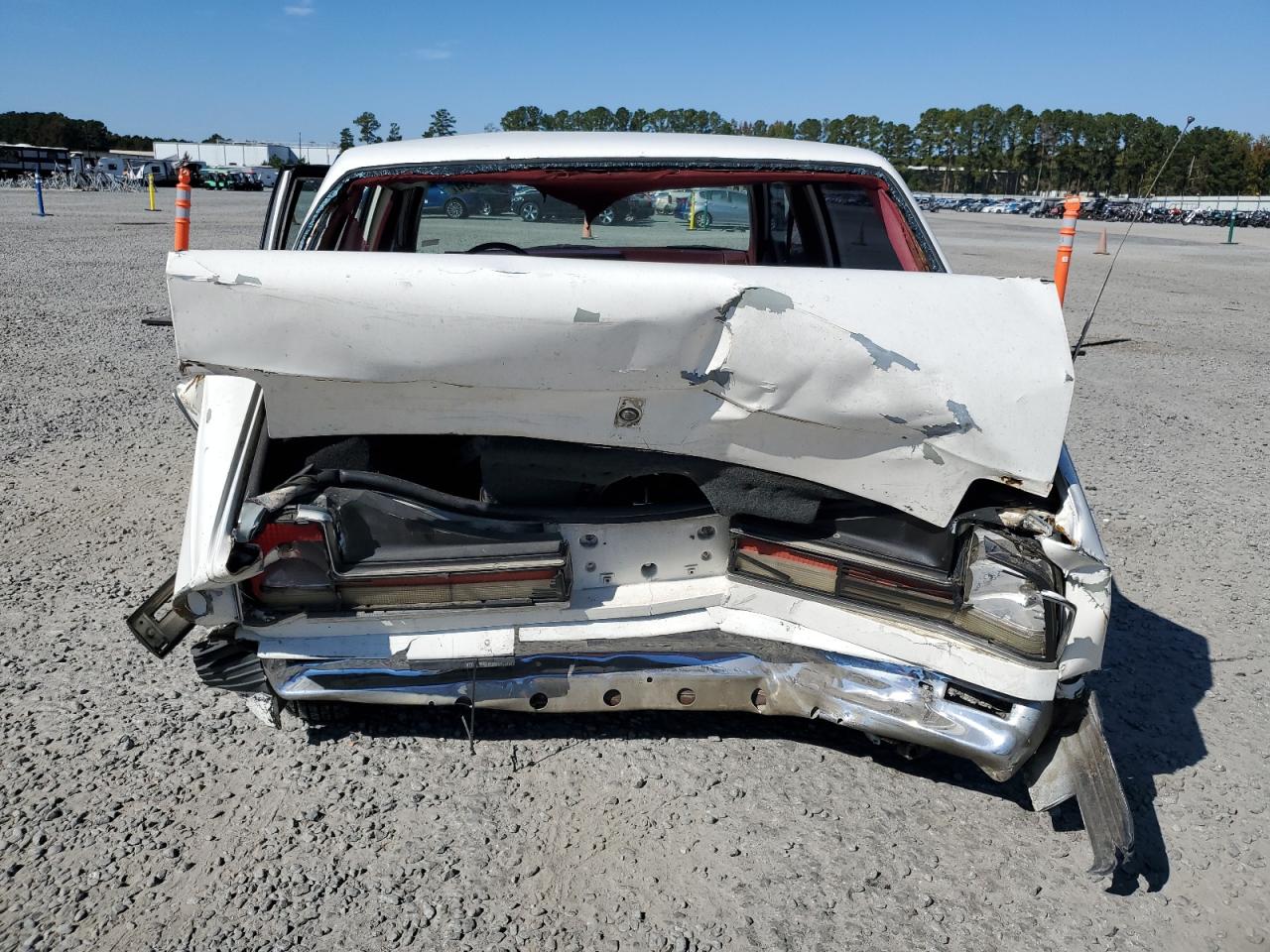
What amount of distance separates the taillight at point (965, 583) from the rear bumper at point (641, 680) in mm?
168

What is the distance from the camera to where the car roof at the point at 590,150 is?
3113 mm

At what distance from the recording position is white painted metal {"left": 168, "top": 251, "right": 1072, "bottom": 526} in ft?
6.89

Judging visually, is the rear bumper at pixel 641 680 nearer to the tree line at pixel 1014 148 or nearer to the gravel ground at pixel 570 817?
the gravel ground at pixel 570 817

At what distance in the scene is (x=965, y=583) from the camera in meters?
2.38

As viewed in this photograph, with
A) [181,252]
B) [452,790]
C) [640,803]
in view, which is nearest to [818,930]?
[640,803]

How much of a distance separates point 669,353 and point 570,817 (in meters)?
1.19

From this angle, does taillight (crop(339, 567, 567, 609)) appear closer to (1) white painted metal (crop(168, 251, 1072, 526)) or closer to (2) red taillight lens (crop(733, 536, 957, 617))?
(1) white painted metal (crop(168, 251, 1072, 526))

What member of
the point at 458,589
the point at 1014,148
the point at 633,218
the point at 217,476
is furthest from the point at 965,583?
the point at 1014,148

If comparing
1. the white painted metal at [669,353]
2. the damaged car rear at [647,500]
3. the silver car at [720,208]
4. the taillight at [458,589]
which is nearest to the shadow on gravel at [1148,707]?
the damaged car rear at [647,500]

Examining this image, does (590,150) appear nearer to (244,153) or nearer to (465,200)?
(465,200)

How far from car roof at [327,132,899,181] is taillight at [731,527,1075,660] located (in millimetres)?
1378

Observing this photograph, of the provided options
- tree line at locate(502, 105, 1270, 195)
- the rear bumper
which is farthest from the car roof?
tree line at locate(502, 105, 1270, 195)

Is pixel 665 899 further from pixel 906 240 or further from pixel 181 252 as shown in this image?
pixel 906 240

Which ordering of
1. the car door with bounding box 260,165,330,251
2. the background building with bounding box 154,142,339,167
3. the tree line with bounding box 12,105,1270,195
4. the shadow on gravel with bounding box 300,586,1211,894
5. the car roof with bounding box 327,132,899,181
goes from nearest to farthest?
1. the shadow on gravel with bounding box 300,586,1211,894
2. the car roof with bounding box 327,132,899,181
3. the car door with bounding box 260,165,330,251
4. the background building with bounding box 154,142,339,167
5. the tree line with bounding box 12,105,1270,195
